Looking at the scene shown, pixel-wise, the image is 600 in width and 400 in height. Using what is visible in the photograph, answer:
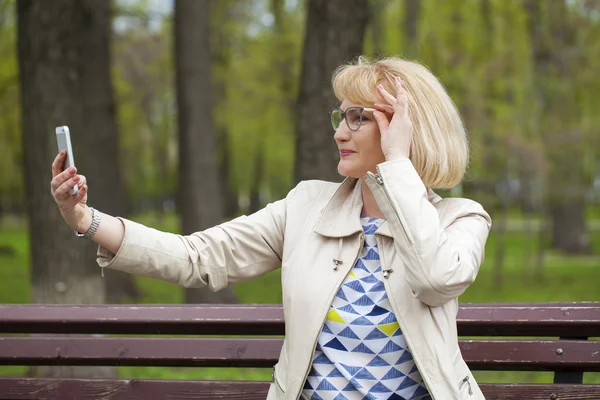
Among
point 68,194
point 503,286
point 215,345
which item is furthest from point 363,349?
Result: point 503,286

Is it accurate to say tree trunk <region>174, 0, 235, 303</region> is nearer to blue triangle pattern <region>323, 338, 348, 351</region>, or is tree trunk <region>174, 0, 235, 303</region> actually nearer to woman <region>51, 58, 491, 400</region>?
woman <region>51, 58, 491, 400</region>

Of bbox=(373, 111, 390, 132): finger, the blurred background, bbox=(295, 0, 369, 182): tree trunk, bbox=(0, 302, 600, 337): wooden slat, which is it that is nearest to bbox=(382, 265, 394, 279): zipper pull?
bbox=(373, 111, 390, 132): finger

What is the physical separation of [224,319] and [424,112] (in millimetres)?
1316

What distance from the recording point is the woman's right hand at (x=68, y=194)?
276 cm

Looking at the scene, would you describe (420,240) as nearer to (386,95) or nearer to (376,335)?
(376,335)

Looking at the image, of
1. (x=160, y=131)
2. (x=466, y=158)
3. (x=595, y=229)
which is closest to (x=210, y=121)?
(x=466, y=158)

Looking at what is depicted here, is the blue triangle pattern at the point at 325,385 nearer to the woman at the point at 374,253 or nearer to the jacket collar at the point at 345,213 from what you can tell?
the woman at the point at 374,253

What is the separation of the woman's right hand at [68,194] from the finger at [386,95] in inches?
37.3

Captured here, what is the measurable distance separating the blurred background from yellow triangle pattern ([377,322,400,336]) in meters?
1.34

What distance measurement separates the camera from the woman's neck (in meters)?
3.14

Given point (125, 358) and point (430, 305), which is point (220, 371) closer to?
point (125, 358)

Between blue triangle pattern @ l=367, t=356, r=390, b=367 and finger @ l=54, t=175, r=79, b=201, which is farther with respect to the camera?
blue triangle pattern @ l=367, t=356, r=390, b=367

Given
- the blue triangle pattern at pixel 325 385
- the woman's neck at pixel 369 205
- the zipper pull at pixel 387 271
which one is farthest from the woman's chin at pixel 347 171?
the blue triangle pattern at pixel 325 385

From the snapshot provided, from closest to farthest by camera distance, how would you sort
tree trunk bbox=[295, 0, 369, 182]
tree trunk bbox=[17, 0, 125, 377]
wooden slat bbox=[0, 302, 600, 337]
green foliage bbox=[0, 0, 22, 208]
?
wooden slat bbox=[0, 302, 600, 337], tree trunk bbox=[295, 0, 369, 182], tree trunk bbox=[17, 0, 125, 377], green foliage bbox=[0, 0, 22, 208]
